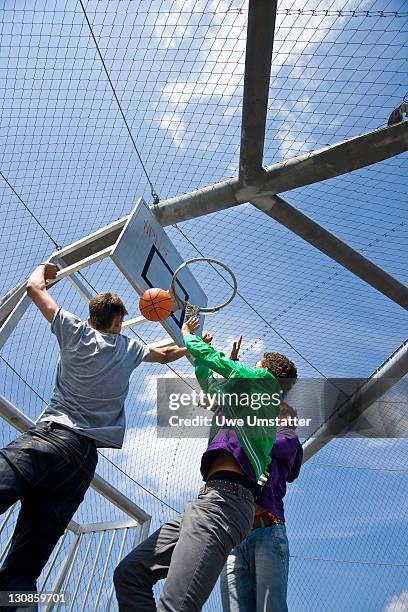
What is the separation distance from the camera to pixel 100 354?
114 inches

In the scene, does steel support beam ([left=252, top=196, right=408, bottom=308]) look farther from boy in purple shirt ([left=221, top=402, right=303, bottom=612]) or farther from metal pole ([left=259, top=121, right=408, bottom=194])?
boy in purple shirt ([left=221, top=402, right=303, bottom=612])

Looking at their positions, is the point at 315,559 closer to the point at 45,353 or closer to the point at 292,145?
the point at 45,353

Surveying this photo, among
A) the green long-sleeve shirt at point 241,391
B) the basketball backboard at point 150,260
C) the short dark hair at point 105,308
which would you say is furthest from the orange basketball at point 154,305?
the green long-sleeve shirt at point 241,391

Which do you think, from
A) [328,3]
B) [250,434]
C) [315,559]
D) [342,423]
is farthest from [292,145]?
[315,559]

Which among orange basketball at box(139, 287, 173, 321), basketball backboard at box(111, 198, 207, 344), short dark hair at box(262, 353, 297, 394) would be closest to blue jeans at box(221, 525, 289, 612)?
short dark hair at box(262, 353, 297, 394)

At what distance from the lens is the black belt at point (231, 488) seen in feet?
8.28

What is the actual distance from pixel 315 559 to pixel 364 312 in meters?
2.75

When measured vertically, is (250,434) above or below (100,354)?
below

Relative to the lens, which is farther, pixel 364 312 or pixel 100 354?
pixel 364 312

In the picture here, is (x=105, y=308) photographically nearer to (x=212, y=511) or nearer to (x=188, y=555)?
(x=212, y=511)

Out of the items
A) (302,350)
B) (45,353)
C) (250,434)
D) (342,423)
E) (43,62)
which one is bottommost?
(250,434)

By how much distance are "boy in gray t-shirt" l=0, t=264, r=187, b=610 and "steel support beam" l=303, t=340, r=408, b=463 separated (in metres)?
3.86

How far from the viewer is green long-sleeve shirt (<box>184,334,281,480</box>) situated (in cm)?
276

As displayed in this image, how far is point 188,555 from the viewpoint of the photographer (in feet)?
7.49
